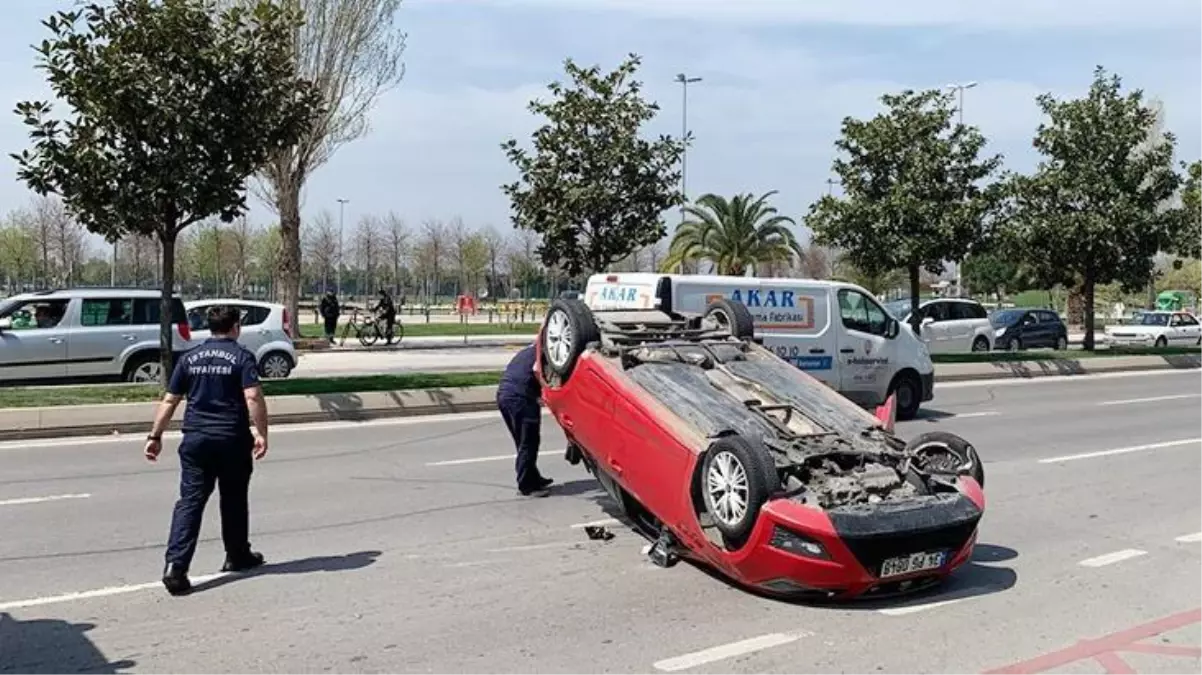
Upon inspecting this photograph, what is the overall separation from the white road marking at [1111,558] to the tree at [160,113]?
1166 centimetres

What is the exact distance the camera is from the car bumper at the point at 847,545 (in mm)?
5895

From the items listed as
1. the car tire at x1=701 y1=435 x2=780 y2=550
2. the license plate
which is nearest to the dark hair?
the car tire at x1=701 y1=435 x2=780 y2=550

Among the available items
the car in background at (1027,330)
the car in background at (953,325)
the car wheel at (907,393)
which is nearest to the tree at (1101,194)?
the car in background at (953,325)

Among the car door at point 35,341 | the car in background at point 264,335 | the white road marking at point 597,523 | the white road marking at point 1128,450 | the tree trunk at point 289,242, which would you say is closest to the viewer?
the white road marking at point 597,523

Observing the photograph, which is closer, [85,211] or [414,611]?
[414,611]

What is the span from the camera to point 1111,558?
25.0 ft

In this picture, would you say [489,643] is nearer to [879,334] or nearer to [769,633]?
[769,633]

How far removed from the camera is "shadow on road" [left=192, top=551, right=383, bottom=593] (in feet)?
22.2

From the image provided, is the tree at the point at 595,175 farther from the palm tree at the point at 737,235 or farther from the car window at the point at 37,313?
the palm tree at the point at 737,235

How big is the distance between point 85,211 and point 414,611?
35.2 ft

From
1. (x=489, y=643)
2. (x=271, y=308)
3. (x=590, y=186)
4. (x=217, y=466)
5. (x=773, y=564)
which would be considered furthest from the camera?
(x=590, y=186)

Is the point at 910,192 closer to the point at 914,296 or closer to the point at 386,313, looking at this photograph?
the point at 914,296

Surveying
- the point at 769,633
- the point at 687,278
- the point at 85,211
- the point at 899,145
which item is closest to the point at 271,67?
the point at 85,211

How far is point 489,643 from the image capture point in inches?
221
